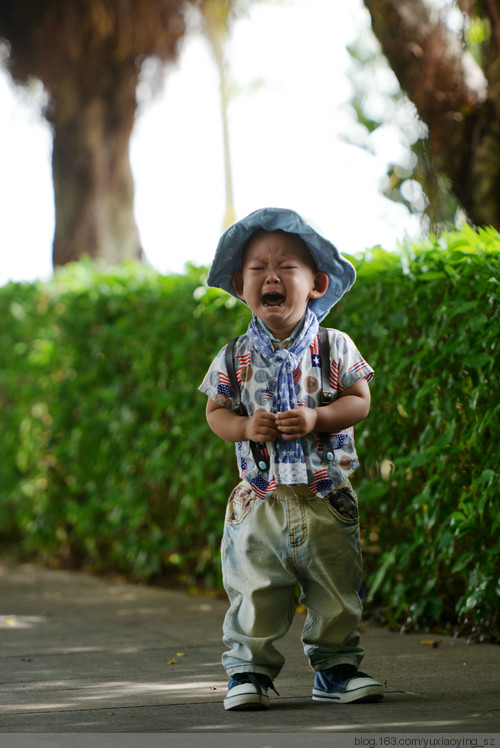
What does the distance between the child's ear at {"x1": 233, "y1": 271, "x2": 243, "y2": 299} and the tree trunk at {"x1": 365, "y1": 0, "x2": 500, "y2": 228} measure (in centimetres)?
361

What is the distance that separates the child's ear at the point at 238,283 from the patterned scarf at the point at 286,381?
0.60 ft

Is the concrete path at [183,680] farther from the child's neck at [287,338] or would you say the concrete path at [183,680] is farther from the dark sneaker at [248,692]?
the child's neck at [287,338]

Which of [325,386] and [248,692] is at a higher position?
[325,386]

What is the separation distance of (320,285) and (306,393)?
46 cm

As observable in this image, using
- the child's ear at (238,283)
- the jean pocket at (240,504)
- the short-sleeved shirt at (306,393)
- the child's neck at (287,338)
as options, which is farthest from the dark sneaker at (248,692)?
the child's ear at (238,283)

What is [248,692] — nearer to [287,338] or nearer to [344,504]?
[344,504]

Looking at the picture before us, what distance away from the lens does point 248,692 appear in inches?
137

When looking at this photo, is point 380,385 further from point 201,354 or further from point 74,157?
point 74,157

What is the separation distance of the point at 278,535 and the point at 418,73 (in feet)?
A: 15.1

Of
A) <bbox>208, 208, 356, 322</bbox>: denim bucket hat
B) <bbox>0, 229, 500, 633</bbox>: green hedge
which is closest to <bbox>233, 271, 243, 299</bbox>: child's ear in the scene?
<bbox>208, 208, 356, 322</bbox>: denim bucket hat

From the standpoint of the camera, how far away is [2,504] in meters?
9.13

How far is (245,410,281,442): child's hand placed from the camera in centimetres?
346

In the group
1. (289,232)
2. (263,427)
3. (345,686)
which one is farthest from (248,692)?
(289,232)

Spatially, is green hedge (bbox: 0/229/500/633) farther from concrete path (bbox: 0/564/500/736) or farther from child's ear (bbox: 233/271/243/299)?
child's ear (bbox: 233/271/243/299)
